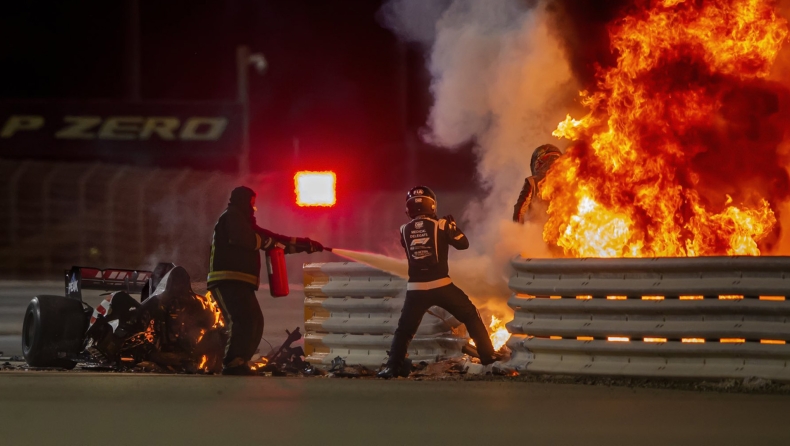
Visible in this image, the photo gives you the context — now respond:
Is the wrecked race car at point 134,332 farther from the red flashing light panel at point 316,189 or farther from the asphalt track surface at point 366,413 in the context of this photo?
the red flashing light panel at point 316,189

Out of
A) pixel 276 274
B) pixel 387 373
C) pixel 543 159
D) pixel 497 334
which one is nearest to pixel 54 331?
pixel 276 274

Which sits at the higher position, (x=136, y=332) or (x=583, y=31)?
(x=583, y=31)

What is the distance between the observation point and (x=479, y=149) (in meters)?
15.7

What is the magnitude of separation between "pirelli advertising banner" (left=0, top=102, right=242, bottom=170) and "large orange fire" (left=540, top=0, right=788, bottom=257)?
995 cm

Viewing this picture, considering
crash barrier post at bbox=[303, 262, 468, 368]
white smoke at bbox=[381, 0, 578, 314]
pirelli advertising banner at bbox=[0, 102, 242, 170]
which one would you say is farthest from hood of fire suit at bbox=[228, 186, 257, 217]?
pirelli advertising banner at bbox=[0, 102, 242, 170]

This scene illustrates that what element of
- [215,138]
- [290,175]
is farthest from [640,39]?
[215,138]

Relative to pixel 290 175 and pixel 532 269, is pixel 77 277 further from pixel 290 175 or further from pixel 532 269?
pixel 290 175

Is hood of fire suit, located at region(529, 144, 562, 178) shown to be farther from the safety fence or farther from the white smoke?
the safety fence

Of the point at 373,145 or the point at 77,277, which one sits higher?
the point at 373,145

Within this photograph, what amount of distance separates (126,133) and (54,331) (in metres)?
10.5

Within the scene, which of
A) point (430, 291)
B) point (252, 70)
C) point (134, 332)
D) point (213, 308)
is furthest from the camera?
point (252, 70)

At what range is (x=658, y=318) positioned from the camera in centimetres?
842

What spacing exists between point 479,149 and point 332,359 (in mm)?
5650

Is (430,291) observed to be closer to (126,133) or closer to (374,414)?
(374,414)
